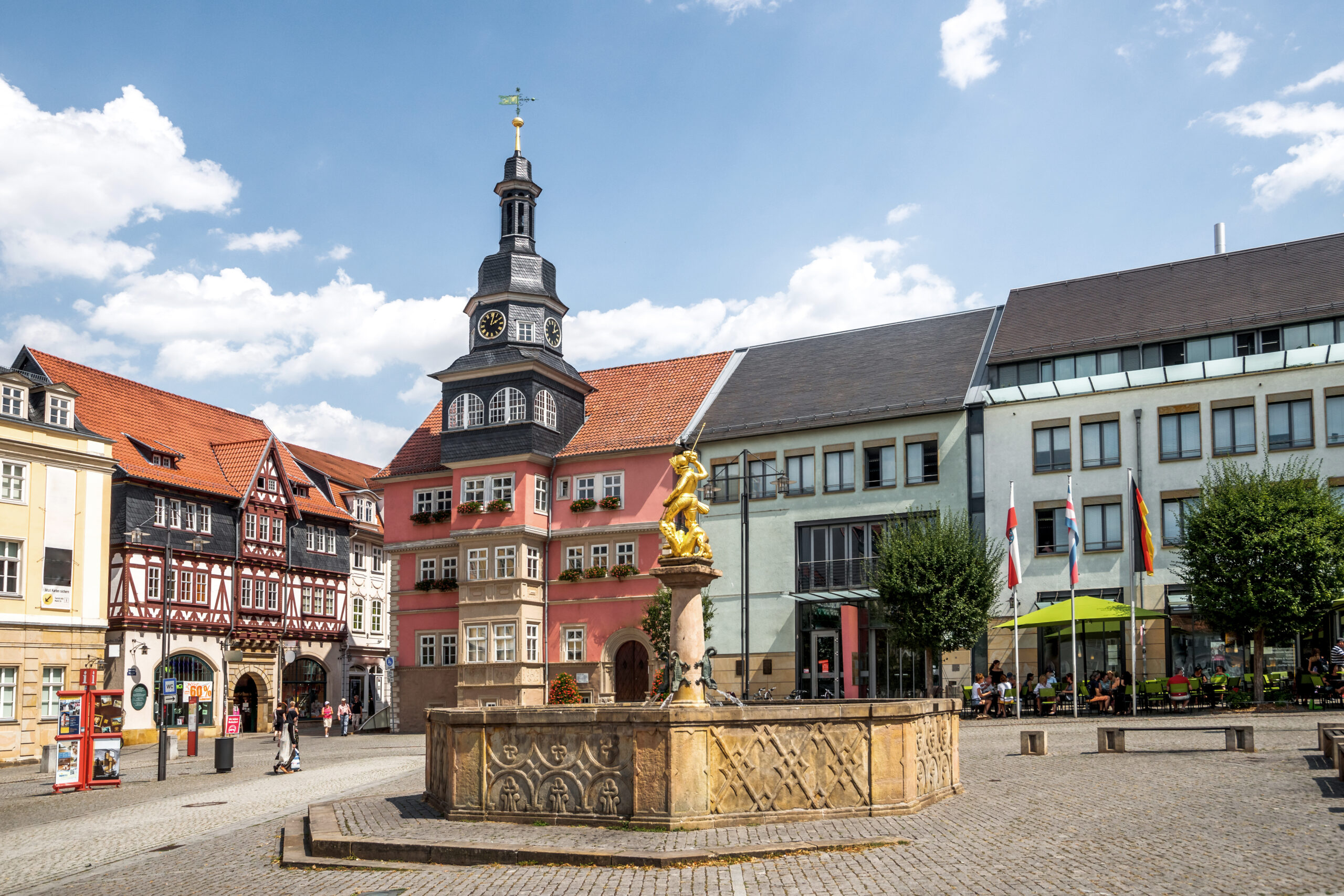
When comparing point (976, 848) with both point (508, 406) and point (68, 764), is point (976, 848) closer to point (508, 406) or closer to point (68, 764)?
point (68, 764)

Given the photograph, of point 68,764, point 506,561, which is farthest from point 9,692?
point 506,561

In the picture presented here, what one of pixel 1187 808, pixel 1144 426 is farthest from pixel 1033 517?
pixel 1187 808

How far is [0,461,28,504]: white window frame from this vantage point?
1537 inches

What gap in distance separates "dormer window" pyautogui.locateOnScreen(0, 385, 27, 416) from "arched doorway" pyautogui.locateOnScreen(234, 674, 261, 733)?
17.5 metres

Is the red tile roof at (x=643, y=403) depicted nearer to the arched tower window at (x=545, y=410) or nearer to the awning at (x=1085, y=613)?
the arched tower window at (x=545, y=410)

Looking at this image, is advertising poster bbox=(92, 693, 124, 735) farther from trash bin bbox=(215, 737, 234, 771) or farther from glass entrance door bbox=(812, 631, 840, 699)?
glass entrance door bbox=(812, 631, 840, 699)

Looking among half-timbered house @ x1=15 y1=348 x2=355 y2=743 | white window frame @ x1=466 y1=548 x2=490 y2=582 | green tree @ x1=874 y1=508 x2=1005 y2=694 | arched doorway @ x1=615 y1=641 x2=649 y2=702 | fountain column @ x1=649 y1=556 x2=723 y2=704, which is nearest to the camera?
fountain column @ x1=649 y1=556 x2=723 y2=704

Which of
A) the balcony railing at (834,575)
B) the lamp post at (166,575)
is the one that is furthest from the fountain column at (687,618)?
the lamp post at (166,575)

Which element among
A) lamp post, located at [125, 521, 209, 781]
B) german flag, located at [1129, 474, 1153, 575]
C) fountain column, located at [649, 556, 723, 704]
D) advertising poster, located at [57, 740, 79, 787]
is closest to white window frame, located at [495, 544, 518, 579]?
lamp post, located at [125, 521, 209, 781]

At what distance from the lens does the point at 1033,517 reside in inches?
1599

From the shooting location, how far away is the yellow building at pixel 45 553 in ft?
127

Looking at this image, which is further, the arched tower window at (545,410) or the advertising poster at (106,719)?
the arched tower window at (545,410)

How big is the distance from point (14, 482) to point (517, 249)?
21.3 m

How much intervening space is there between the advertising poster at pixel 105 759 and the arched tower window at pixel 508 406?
76.3 ft
